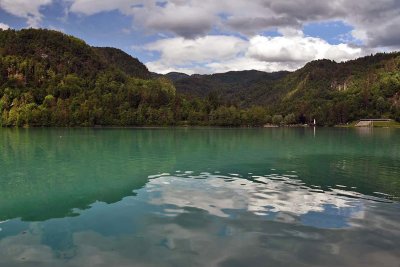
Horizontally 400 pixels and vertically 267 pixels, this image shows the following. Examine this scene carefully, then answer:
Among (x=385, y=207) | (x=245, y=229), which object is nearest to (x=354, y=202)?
(x=385, y=207)

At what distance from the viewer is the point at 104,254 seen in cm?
1612

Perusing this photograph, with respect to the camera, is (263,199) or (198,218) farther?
(263,199)

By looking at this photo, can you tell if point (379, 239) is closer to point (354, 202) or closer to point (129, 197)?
point (354, 202)

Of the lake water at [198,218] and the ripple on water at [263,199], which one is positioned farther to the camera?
the ripple on water at [263,199]

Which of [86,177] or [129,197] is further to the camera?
[86,177]

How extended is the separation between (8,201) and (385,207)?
24492 mm

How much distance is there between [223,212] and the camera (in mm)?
23203

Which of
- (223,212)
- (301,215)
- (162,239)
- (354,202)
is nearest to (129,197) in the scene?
(223,212)

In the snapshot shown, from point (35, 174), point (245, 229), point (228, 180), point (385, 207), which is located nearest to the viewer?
point (245, 229)

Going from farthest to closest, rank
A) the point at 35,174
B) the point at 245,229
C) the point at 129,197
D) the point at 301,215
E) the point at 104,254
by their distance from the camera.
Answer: the point at 35,174
the point at 129,197
the point at 301,215
the point at 245,229
the point at 104,254

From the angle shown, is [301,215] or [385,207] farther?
[385,207]

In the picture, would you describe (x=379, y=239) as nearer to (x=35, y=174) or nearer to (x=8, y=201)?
(x=8, y=201)

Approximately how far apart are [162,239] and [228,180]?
698 inches

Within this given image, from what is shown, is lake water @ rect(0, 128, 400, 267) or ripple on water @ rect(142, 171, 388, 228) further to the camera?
ripple on water @ rect(142, 171, 388, 228)
